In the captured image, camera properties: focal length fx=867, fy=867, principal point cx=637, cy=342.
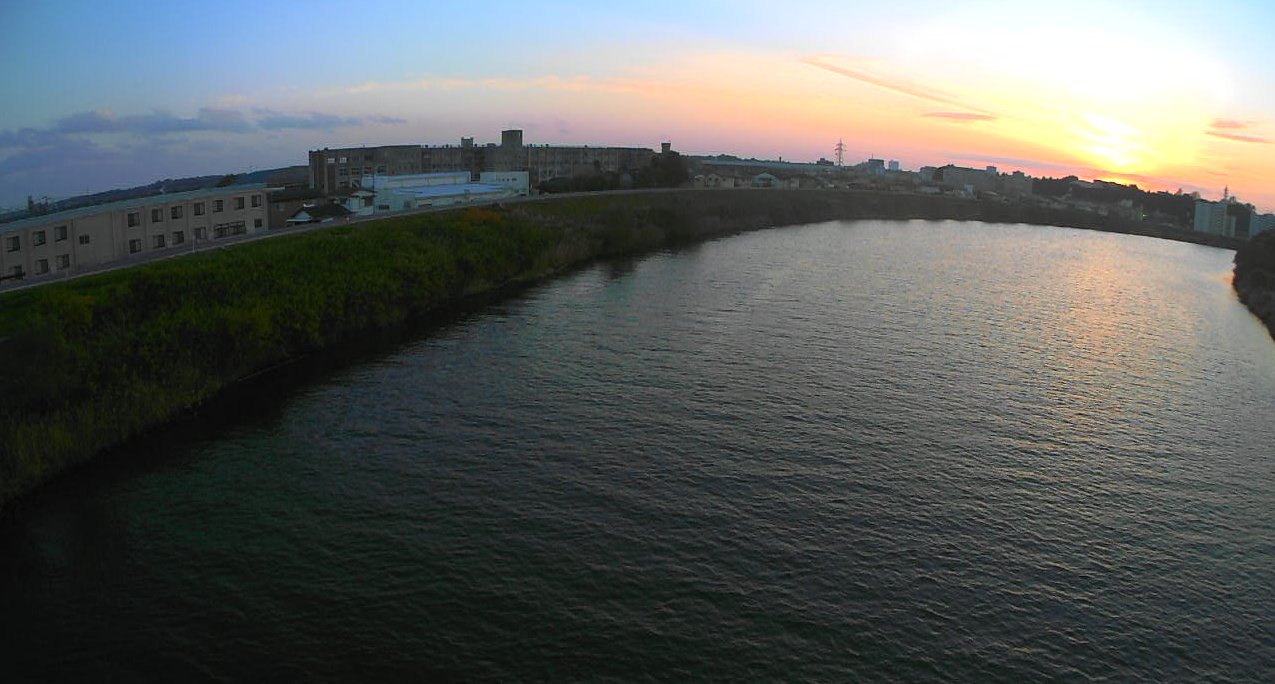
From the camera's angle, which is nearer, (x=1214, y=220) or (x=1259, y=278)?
(x=1259, y=278)

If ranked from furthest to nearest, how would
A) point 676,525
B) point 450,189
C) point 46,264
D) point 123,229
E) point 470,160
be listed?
point 470,160 < point 450,189 < point 123,229 < point 46,264 < point 676,525

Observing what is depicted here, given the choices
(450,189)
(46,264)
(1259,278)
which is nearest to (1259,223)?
(1259,278)

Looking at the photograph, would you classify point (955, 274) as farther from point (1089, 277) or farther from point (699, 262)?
point (699, 262)

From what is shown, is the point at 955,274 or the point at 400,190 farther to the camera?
the point at 400,190

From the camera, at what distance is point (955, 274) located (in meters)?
56.2

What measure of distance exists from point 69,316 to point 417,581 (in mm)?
15511

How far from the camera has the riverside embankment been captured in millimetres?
19984

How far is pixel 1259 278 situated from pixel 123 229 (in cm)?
6367

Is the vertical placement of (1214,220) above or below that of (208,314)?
above

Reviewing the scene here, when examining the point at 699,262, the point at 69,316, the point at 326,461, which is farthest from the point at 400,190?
the point at 326,461

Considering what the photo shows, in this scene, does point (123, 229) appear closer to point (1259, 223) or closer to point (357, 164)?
point (357, 164)

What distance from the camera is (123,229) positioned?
127 ft

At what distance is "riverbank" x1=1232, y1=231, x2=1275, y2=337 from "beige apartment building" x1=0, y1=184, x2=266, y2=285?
174 ft

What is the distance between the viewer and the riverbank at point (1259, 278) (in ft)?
152
